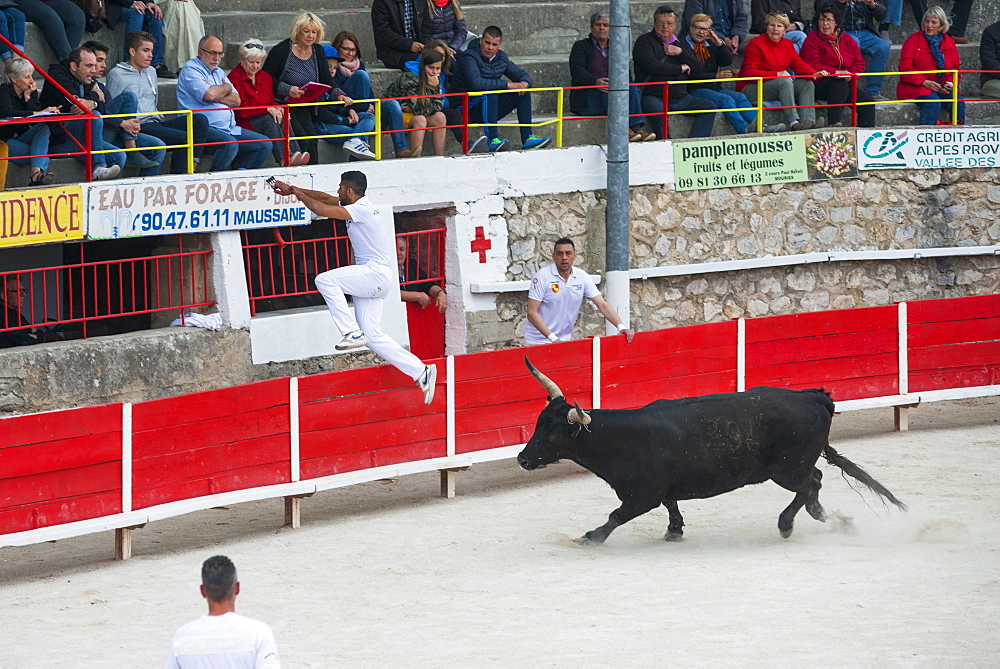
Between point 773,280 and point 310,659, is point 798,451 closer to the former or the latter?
point 310,659

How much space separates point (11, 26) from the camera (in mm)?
11711

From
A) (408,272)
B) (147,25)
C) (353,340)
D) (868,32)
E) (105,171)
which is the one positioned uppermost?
(868,32)

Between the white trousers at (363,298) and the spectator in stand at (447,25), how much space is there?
4453mm

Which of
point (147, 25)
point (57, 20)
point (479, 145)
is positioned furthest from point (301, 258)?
point (57, 20)

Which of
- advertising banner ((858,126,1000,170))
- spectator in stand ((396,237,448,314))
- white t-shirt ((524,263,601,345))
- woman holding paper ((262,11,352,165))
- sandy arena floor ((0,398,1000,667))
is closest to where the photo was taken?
sandy arena floor ((0,398,1000,667))

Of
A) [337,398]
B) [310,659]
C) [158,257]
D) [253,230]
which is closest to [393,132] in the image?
[253,230]

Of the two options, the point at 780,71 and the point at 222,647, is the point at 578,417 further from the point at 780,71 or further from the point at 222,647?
the point at 780,71

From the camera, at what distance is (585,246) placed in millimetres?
14188

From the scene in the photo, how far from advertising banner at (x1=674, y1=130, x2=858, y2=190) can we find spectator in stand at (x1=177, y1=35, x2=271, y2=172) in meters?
4.57

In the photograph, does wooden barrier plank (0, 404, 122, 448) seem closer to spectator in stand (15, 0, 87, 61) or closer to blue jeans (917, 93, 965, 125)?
spectator in stand (15, 0, 87, 61)

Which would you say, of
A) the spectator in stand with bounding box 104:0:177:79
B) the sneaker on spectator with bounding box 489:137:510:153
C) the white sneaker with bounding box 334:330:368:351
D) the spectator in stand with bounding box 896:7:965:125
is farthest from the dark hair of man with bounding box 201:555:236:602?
the spectator in stand with bounding box 896:7:965:125

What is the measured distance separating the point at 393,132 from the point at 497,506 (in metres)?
3.95

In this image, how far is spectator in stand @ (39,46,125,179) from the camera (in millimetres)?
11141

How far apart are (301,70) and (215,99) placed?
99 cm
